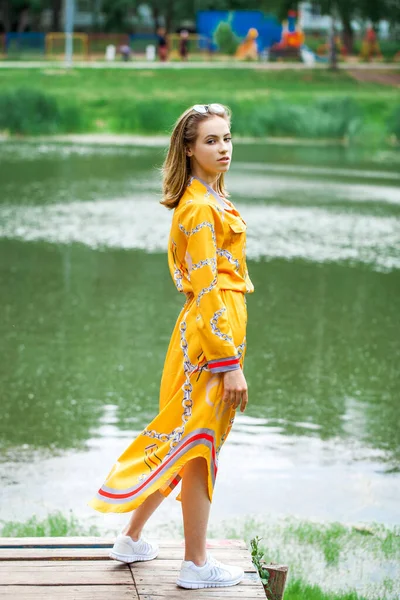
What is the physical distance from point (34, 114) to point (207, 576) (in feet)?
83.0

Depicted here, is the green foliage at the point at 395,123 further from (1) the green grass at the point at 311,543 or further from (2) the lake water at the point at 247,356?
(1) the green grass at the point at 311,543

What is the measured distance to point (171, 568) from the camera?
3715mm

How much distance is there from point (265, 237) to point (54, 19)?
49.0 meters

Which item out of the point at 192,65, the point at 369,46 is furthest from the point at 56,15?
the point at 192,65

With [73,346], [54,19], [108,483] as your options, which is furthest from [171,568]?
[54,19]

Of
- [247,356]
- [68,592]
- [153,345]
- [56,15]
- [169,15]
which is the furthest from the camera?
[169,15]

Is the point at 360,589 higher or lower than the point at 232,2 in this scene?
lower

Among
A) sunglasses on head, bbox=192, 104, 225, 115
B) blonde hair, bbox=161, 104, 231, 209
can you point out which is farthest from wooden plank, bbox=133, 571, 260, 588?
sunglasses on head, bbox=192, 104, 225, 115

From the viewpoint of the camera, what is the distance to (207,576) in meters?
3.57

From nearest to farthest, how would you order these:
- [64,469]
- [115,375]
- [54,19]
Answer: [64,469]
[115,375]
[54,19]

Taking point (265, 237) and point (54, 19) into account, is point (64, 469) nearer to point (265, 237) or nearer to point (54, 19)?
point (265, 237)

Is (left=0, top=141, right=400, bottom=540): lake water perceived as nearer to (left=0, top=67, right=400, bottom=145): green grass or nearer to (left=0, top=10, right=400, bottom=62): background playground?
(left=0, top=67, right=400, bottom=145): green grass

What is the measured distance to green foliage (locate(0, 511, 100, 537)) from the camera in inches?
192

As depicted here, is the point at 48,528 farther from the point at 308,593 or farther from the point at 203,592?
the point at 203,592
